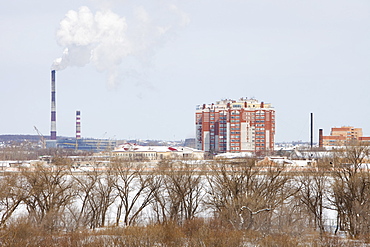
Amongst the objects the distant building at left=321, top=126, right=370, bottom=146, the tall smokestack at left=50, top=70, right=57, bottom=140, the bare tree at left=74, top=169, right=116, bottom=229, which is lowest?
the bare tree at left=74, top=169, right=116, bottom=229

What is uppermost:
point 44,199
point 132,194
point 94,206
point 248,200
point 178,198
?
point 248,200

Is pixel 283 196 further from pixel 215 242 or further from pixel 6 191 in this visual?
pixel 6 191

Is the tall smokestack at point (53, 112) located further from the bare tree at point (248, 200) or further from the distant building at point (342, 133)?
the bare tree at point (248, 200)

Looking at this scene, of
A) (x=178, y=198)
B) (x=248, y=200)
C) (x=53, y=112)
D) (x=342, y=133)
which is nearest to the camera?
(x=248, y=200)

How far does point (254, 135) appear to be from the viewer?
314 feet

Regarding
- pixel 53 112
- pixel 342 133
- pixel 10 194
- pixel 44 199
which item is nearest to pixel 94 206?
pixel 44 199

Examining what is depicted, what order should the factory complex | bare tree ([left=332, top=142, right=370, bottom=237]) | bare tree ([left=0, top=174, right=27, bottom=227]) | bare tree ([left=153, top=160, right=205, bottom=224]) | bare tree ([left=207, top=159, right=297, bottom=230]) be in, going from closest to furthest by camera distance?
bare tree ([left=207, top=159, right=297, bottom=230])
bare tree ([left=332, top=142, right=370, bottom=237])
bare tree ([left=0, top=174, right=27, bottom=227])
bare tree ([left=153, top=160, right=205, bottom=224])
the factory complex

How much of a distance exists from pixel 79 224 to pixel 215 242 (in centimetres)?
950

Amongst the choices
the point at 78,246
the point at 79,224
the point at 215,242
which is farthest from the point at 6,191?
the point at 215,242

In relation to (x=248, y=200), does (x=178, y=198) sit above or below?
below

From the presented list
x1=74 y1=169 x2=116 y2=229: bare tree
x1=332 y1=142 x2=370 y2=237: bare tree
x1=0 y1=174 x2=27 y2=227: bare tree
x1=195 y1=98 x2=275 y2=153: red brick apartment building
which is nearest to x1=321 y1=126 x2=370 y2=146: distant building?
x1=195 y1=98 x2=275 y2=153: red brick apartment building

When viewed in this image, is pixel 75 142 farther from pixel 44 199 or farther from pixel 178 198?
pixel 44 199

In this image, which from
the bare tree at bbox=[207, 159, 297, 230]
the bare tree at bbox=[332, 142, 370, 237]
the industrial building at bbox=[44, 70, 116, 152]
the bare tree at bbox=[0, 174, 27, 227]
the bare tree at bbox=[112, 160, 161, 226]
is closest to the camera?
the bare tree at bbox=[207, 159, 297, 230]

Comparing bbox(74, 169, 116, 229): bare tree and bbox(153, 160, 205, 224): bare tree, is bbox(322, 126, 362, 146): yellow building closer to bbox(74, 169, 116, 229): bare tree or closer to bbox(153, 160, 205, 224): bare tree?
bbox(153, 160, 205, 224): bare tree
